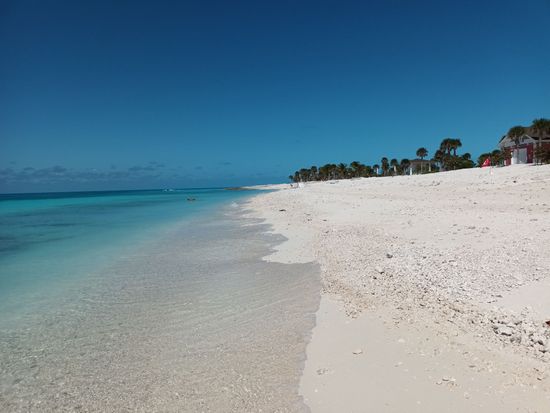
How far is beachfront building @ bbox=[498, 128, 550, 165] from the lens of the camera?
48006mm

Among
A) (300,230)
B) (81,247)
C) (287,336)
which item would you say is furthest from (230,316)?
(81,247)

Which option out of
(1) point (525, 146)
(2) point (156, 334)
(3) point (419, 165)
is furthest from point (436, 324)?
(3) point (419, 165)

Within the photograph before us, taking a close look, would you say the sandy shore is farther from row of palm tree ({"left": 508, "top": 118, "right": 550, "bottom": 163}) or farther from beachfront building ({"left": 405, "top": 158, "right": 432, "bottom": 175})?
beachfront building ({"left": 405, "top": 158, "right": 432, "bottom": 175})

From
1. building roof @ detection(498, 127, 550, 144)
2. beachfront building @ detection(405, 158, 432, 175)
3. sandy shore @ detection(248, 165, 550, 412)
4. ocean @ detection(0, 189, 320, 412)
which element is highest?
building roof @ detection(498, 127, 550, 144)

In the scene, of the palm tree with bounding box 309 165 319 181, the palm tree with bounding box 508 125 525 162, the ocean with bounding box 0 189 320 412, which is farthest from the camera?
the palm tree with bounding box 309 165 319 181

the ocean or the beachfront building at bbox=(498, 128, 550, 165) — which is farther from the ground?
the beachfront building at bbox=(498, 128, 550, 165)

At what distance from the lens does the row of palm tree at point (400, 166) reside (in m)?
80.1

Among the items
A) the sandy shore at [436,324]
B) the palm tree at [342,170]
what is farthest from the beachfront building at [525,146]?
the palm tree at [342,170]

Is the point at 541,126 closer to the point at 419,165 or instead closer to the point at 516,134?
the point at 516,134

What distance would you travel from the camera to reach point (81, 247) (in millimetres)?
15766

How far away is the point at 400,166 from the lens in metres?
106

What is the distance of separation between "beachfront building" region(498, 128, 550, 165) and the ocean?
52.3 meters

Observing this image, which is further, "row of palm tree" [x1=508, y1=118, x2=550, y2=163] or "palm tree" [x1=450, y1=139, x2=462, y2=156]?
"palm tree" [x1=450, y1=139, x2=462, y2=156]

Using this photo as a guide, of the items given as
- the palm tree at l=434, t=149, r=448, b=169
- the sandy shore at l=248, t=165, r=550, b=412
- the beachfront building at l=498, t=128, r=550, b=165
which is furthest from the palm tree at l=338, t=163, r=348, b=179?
the sandy shore at l=248, t=165, r=550, b=412
